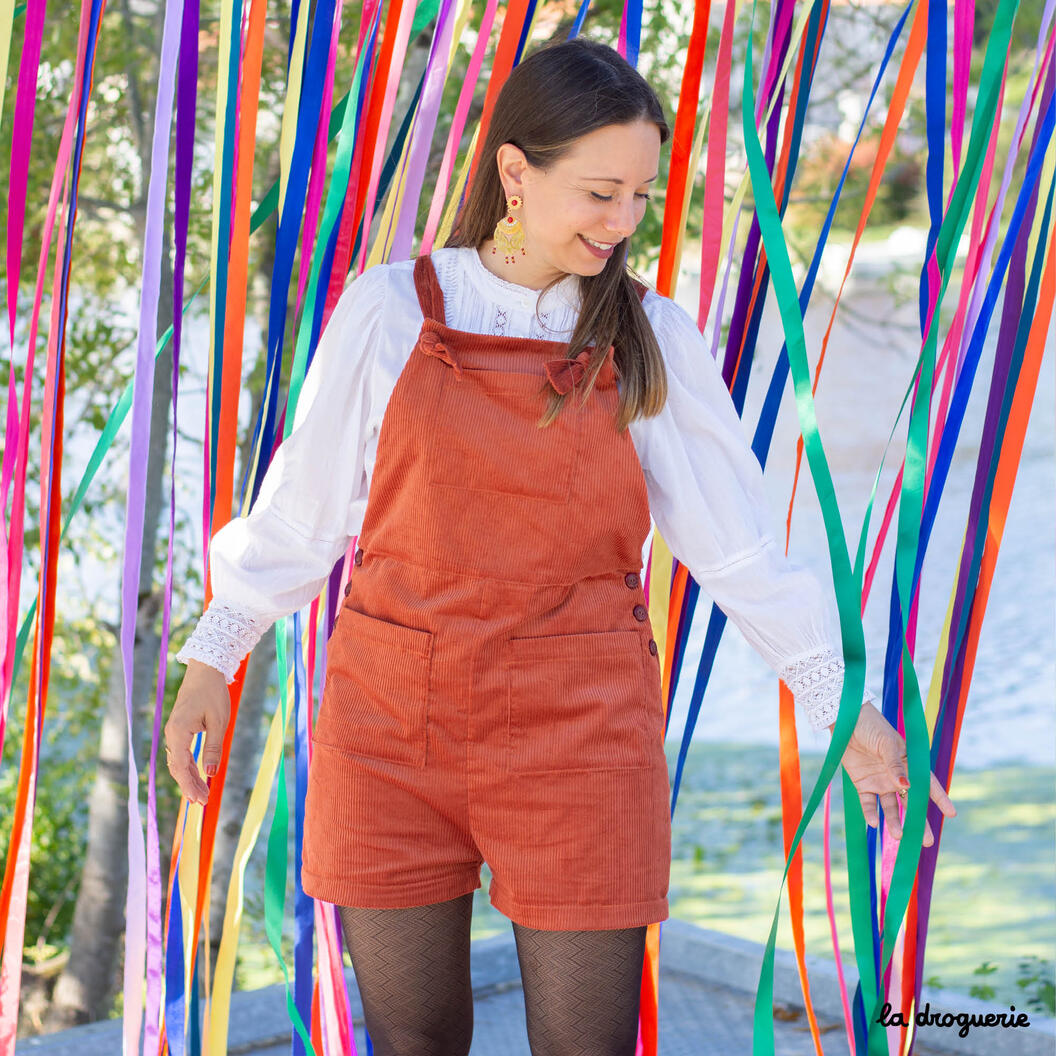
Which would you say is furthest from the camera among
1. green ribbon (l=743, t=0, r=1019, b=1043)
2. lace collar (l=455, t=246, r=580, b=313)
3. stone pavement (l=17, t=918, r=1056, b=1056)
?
stone pavement (l=17, t=918, r=1056, b=1056)

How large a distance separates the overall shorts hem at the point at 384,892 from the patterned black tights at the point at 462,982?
14 mm

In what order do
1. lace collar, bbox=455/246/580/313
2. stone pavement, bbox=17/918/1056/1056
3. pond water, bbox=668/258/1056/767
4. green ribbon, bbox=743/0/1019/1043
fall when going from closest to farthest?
green ribbon, bbox=743/0/1019/1043 → lace collar, bbox=455/246/580/313 → stone pavement, bbox=17/918/1056/1056 → pond water, bbox=668/258/1056/767

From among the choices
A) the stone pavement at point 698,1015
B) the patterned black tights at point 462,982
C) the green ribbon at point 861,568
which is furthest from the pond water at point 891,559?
the patterned black tights at point 462,982

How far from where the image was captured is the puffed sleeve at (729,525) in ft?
4.36

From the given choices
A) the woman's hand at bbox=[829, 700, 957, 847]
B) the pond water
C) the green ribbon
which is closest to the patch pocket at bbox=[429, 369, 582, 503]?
the green ribbon

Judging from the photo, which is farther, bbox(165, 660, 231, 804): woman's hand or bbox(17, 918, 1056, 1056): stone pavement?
bbox(17, 918, 1056, 1056): stone pavement

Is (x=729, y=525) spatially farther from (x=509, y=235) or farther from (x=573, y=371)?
(x=509, y=235)

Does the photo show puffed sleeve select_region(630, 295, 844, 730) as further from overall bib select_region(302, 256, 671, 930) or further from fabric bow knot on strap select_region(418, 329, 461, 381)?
fabric bow knot on strap select_region(418, 329, 461, 381)

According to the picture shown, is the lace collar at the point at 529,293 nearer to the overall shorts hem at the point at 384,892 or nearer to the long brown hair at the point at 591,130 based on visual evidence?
the long brown hair at the point at 591,130

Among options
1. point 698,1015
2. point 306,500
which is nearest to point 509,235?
point 306,500

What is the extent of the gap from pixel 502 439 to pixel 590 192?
25cm

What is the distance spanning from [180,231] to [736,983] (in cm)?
202

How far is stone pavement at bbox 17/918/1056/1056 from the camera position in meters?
2.46

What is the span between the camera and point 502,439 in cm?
130
